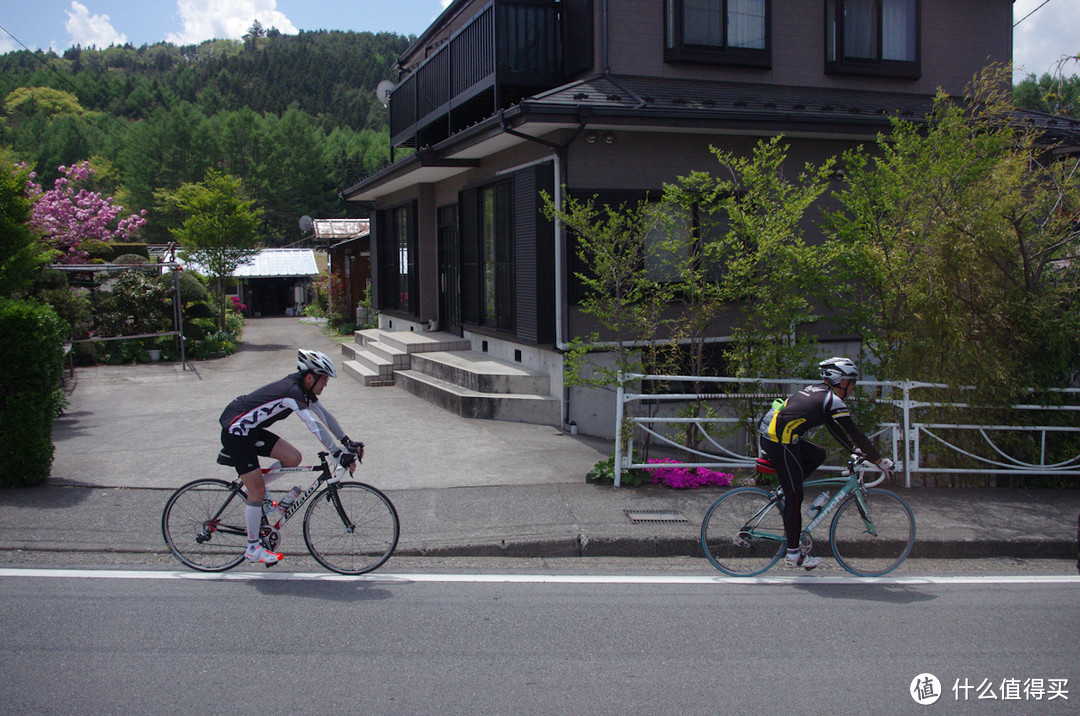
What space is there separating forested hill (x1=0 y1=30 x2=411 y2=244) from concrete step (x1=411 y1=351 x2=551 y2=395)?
34479 mm

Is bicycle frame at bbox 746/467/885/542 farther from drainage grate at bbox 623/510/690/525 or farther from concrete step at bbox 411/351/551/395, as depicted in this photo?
concrete step at bbox 411/351/551/395

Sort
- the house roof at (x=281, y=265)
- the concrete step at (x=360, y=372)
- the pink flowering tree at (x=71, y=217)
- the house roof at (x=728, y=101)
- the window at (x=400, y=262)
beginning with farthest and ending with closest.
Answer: the house roof at (x=281, y=265), the window at (x=400, y=262), the pink flowering tree at (x=71, y=217), the concrete step at (x=360, y=372), the house roof at (x=728, y=101)

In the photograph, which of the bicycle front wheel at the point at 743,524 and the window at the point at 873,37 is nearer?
the bicycle front wheel at the point at 743,524

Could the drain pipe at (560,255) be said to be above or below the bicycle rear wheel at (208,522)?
above

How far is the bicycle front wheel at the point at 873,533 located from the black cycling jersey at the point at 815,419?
1.79 ft

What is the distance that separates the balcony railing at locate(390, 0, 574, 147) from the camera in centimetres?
1191

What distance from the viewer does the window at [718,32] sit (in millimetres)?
11859

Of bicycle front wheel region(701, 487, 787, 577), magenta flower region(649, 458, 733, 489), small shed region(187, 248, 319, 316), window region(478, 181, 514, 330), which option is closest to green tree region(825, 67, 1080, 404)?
magenta flower region(649, 458, 733, 489)

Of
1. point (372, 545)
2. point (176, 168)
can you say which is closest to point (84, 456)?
point (372, 545)

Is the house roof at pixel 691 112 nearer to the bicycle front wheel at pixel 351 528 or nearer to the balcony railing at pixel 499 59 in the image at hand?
the balcony railing at pixel 499 59

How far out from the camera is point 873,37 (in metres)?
13.3

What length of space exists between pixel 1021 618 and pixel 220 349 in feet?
58.5

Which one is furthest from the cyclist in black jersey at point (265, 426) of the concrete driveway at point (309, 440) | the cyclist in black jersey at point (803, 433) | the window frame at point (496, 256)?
the window frame at point (496, 256)
